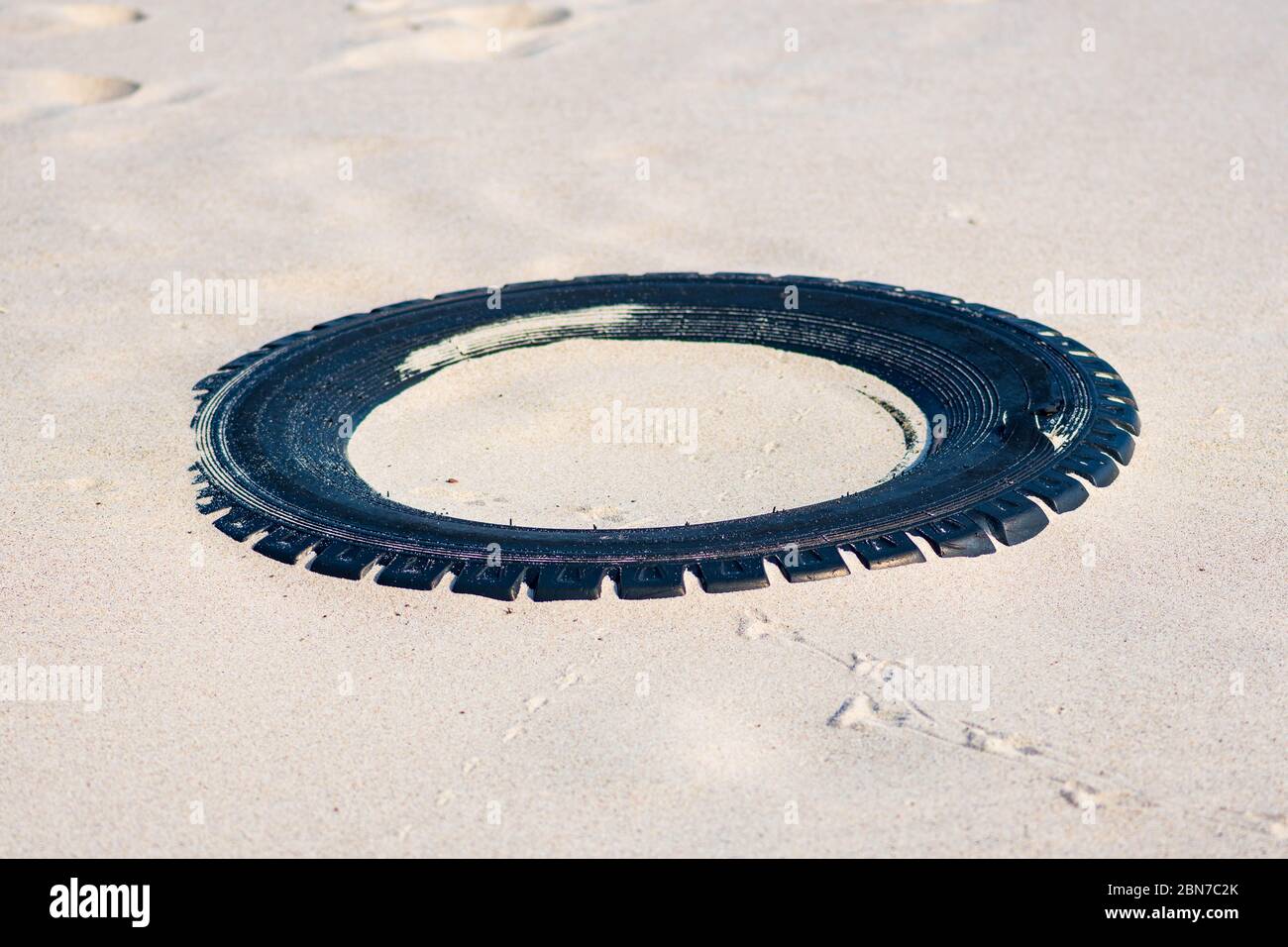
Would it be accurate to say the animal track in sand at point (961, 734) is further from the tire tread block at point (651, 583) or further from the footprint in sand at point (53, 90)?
the footprint in sand at point (53, 90)

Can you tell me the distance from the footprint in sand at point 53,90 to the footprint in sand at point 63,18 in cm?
87

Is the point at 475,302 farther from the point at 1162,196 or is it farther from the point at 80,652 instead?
the point at 1162,196

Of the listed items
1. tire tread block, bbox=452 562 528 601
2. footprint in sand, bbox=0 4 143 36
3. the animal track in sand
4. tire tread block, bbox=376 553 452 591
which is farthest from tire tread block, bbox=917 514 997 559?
footprint in sand, bbox=0 4 143 36

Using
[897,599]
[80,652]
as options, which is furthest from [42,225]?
[897,599]

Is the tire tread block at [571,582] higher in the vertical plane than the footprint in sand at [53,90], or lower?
lower

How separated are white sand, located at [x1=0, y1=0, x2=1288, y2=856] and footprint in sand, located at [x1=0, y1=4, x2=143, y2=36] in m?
0.04

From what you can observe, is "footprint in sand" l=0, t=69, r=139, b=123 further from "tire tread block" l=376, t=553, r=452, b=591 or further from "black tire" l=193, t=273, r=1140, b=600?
"tire tread block" l=376, t=553, r=452, b=591

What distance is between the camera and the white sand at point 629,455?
2.86 m

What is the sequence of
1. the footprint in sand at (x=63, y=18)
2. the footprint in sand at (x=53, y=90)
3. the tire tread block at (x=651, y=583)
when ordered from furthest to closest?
the footprint in sand at (x=63, y=18), the footprint in sand at (x=53, y=90), the tire tread block at (x=651, y=583)

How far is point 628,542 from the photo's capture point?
11.7 feet

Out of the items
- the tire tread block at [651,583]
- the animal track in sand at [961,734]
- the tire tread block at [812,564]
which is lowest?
the animal track in sand at [961,734]

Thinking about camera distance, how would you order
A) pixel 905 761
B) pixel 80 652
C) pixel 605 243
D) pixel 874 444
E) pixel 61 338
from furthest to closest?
pixel 605 243, pixel 61 338, pixel 874 444, pixel 80 652, pixel 905 761

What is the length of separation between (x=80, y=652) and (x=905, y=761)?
1.90 metres

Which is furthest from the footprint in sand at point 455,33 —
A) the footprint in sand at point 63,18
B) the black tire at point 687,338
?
the black tire at point 687,338
